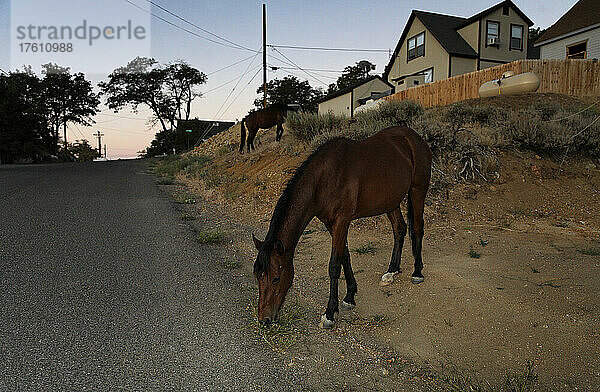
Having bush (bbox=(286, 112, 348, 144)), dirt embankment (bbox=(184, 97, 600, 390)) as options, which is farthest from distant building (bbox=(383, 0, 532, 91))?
dirt embankment (bbox=(184, 97, 600, 390))

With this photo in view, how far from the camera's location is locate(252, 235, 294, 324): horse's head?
10.6 ft

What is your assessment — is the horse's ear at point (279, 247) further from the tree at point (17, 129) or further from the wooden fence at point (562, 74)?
the tree at point (17, 129)

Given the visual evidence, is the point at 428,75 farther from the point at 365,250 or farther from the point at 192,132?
the point at 192,132

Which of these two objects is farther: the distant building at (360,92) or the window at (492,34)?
the distant building at (360,92)

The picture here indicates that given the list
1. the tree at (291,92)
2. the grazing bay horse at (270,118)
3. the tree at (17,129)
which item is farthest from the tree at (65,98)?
the grazing bay horse at (270,118)

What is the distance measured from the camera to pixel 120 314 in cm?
392

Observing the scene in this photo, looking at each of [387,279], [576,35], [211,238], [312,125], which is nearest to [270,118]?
[312,125]

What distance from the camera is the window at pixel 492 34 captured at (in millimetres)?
28953

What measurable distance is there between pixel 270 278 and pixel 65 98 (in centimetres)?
5821

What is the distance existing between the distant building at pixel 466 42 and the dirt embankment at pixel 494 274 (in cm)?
2140

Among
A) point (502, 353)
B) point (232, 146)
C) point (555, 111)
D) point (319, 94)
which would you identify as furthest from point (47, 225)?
point (319, 94)

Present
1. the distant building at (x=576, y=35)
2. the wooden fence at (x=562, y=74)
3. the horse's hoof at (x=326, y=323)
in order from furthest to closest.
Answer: the distant building at (x=576, y=35), the wooden fence at (x=562, y=74), the horse's hoof at (x=326, y=323)

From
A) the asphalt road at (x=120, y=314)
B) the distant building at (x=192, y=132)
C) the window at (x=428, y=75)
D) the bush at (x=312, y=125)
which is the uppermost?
the window at (x=428, y=75)

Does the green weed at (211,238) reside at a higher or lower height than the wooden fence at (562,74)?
lower
